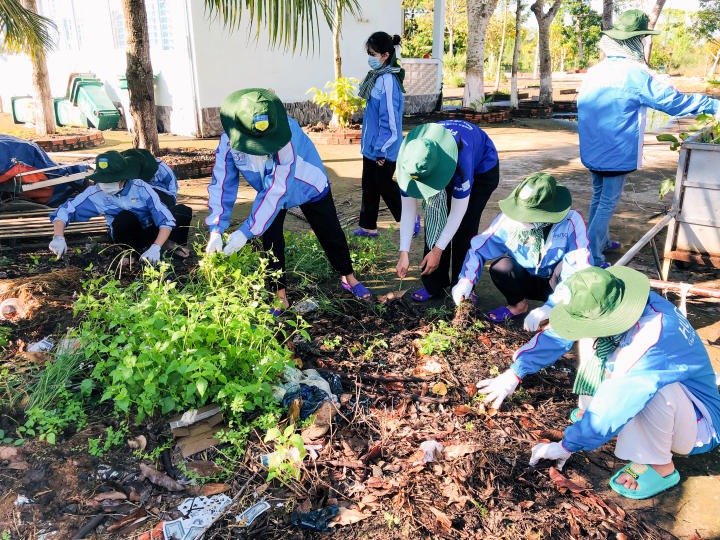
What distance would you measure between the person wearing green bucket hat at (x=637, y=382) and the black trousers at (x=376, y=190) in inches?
121

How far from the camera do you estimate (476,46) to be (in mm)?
14078

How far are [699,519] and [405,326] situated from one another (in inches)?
76.8

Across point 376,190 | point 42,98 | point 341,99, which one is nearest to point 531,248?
point 376,190

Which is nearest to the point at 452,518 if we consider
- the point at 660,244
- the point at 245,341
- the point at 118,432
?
the point at 245,341

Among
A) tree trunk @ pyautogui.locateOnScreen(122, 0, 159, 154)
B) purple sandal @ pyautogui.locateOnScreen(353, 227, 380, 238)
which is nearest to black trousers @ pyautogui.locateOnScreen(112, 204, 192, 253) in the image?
purple sandal @ pyautogui.locateOnScreen(353, 227, 380, 238)

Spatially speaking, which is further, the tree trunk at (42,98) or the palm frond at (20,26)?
the tree trunk at (42,98)

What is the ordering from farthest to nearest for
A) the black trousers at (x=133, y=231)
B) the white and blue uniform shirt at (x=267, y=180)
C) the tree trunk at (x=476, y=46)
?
the tree trunk at (x=476, y=46), the black trousers at (x=133, y=231), the white and blue uniform shirt at (x=267, y=180)

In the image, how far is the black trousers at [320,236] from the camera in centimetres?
389

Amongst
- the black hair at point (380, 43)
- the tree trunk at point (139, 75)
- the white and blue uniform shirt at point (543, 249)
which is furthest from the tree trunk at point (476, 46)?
the white and blue uniform shirt at point (543, 249)

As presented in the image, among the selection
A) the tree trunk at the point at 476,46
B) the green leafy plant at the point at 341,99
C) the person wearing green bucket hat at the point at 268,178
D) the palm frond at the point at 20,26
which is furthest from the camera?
the tree trunk at the point at 476,46

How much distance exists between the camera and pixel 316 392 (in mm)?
2914

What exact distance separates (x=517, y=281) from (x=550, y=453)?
4.80 ft

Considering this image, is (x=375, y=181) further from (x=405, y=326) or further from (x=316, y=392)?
(x=316, y=392)

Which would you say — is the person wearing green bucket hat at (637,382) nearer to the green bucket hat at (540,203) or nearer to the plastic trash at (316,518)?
the green bucket hat at (540,203)
